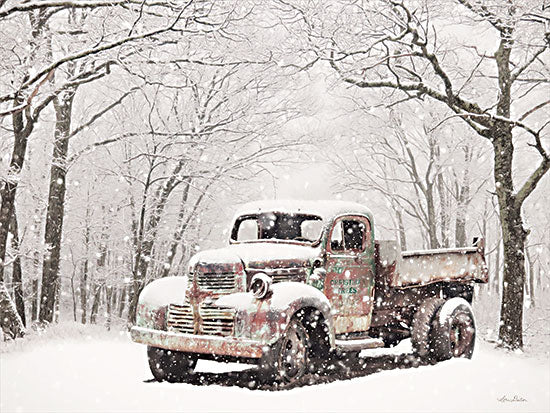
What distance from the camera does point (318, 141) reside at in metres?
18.1

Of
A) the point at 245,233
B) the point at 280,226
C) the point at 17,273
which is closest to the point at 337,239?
the point at 280,226

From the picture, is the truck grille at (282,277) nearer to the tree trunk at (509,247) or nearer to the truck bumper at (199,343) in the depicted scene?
the truck bumper at (199,343)

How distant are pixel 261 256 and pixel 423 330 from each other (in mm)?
3208

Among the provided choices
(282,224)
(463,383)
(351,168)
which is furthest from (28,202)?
(463,383)

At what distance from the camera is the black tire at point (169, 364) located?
25.6 ft

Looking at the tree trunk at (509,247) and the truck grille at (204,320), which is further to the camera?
the tree trunk at (509,247)

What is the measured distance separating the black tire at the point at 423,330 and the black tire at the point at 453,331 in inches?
2.8

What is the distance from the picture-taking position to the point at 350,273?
8492 mm

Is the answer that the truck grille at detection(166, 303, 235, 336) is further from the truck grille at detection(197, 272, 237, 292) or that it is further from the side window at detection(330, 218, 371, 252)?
the side window at detection(330, 218, 371, 252)

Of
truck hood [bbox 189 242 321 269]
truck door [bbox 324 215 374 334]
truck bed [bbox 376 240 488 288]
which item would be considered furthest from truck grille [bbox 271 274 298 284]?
truck bed [bbox 376 240 488 288]

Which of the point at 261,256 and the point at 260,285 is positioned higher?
the point at 261,256

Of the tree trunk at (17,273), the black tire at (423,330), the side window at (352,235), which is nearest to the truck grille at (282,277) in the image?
the side window at (352,235)

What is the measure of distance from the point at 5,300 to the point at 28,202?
49.2ft

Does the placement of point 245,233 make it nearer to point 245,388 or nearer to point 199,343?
point 199,343
